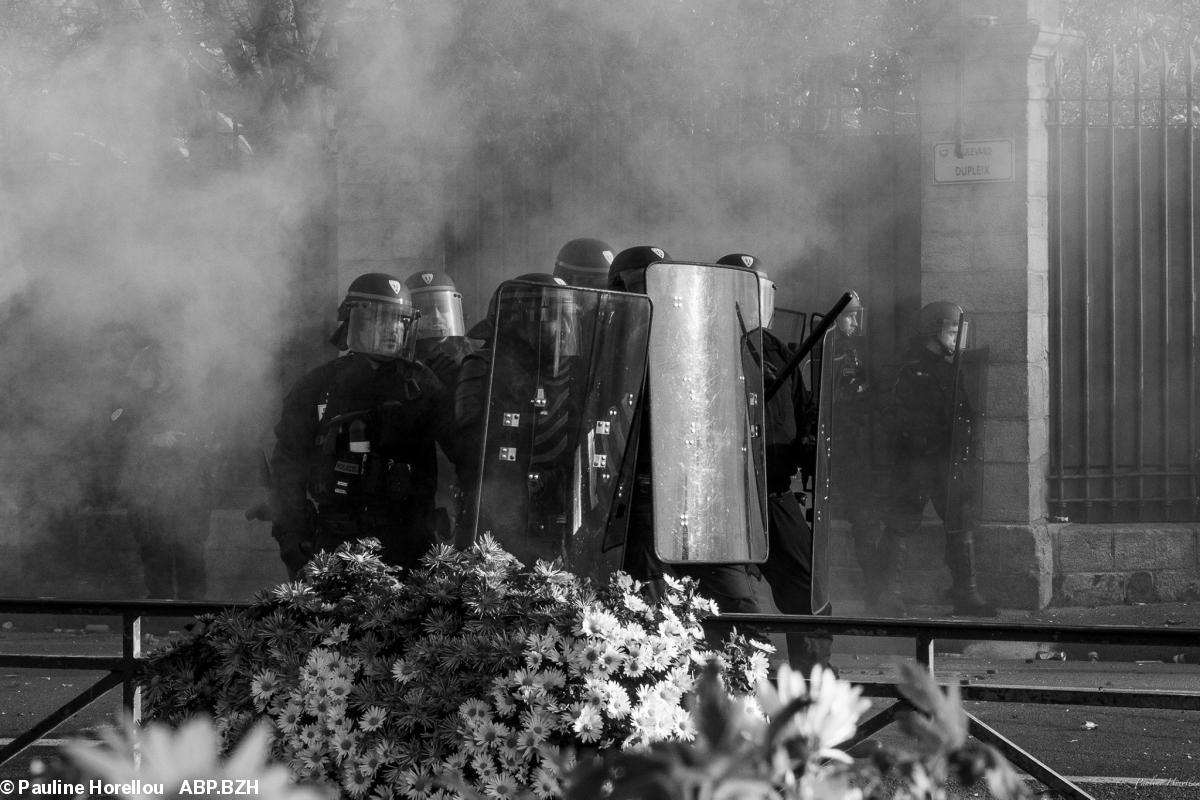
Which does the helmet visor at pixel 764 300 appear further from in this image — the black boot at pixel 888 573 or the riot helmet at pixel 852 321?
the black boot at pixel 888 573

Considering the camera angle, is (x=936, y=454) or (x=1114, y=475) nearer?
(x=936, y=454)

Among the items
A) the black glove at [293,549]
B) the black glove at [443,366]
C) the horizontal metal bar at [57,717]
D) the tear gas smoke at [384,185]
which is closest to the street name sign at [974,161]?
the tear gas smoke at [384,185]

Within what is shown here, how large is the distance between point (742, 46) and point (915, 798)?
6518 millimetres

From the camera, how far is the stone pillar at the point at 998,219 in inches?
262

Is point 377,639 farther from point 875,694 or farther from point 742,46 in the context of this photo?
point 742,46

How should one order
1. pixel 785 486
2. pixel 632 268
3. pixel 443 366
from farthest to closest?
pixel 443 366 → pixel 785 486 → pixel 632 268

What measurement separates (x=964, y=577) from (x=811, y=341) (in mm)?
3171

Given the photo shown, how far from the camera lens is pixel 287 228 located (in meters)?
7.41

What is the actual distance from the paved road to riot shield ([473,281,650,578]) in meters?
0.95

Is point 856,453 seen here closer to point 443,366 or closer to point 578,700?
point 443,366

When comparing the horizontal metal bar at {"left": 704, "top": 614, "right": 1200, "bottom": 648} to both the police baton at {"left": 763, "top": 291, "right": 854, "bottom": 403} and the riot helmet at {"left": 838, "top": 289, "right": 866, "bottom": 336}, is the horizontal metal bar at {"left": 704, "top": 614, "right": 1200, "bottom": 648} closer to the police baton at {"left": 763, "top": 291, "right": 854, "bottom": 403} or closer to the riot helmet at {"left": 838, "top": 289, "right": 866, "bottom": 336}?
the police baton at {"left": 763, "top": 291, "right": 854, "bottom": 403}

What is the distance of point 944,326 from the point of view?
21.8ft

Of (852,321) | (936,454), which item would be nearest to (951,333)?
(852,321)

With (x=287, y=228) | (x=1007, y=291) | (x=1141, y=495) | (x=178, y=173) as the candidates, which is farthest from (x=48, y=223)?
(x=1141, y=495)
